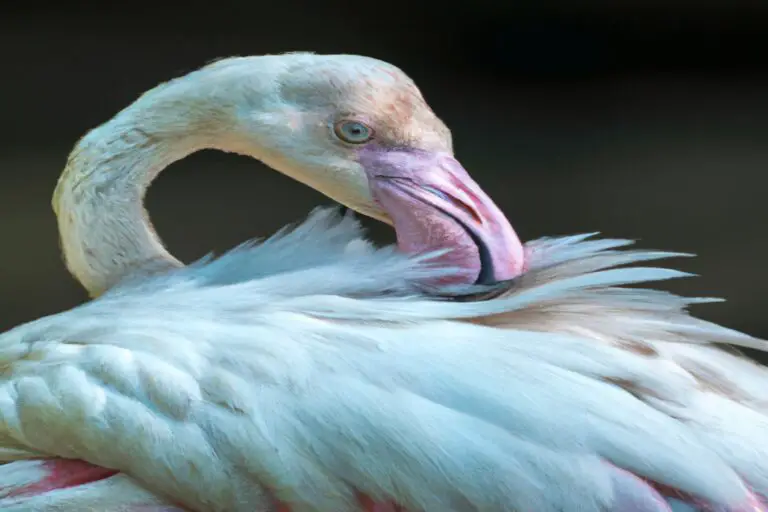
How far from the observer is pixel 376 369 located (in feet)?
2.97

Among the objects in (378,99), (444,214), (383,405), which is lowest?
(383,405)

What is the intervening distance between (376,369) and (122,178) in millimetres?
456

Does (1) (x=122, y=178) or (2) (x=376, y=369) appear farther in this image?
(1) (x=122, y=178)

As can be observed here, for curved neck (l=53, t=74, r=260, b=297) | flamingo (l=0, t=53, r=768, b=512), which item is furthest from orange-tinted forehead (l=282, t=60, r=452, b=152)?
curved neck (l=53, t=74, r=260, b=297)

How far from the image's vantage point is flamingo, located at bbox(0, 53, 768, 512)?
2.84 ft

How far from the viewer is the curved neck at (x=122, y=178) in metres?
1.19

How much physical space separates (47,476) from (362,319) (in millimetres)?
323

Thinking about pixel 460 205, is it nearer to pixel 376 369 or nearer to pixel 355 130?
pixel 355 130

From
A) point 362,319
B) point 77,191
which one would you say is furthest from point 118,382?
point 77,191

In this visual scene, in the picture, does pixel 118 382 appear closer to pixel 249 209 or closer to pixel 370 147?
pixel 370 147

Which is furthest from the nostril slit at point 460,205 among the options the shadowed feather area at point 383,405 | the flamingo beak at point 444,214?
the shadowed feather area at point 383,405

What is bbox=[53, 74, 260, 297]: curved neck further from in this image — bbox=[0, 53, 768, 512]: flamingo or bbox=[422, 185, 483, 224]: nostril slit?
bbox=[422, 185, 483, 224]: nostril slit

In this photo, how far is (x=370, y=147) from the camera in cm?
115

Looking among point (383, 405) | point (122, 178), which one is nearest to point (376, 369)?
point (383, 405)
